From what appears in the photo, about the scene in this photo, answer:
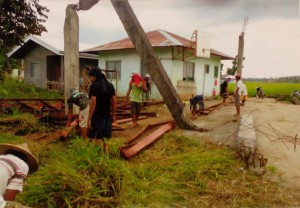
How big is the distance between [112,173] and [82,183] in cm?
50

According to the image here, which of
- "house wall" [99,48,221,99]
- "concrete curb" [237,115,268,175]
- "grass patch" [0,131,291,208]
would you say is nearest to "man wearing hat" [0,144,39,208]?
"grass patch" [0,131,291,208]

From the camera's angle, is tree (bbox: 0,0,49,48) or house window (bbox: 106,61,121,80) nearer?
tree (bbox: 0,0,49,48)

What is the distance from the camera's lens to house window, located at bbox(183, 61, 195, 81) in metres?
17.9

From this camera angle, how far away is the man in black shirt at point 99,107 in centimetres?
505

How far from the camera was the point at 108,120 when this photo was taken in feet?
17.3

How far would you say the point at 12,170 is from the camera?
7.14 ft

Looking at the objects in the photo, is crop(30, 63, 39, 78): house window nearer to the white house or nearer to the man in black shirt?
the white house

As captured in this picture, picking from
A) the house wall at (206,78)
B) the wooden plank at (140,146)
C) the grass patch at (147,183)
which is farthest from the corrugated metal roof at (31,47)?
the grass patch at (147,183)

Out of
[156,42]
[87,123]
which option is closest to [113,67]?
[156,42]

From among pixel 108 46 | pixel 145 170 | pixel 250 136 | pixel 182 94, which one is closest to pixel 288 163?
pixel 250 136

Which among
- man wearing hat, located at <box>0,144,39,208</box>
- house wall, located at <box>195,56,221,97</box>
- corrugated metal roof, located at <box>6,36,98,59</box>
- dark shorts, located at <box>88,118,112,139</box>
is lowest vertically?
dark shorts, located at <box>88,118,112,139</box>

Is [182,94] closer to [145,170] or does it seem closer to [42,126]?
[42,126]

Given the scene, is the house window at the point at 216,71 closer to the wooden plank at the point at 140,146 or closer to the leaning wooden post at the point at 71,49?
the leaning wooden post at the point at 71,49

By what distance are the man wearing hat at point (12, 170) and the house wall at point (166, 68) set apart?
14437 millimetres
